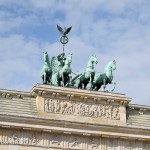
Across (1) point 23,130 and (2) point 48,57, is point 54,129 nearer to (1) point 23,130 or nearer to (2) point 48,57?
(1) point 23,130

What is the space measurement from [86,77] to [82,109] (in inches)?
74.5

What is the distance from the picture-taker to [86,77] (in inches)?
1191

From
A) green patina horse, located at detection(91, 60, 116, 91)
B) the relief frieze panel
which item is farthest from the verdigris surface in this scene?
the relief frieze panel

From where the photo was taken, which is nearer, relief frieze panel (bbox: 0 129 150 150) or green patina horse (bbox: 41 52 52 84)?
relief frieze panel (bbox: 0 129 150 150)

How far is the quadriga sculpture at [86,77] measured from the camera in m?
30.2

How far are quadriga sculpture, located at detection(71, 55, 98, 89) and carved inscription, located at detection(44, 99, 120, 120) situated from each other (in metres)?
1.44

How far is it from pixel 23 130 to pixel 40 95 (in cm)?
199

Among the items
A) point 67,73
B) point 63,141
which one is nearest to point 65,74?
point 67,73

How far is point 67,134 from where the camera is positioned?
28312 millimetres

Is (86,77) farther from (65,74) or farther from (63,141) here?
(63,141)

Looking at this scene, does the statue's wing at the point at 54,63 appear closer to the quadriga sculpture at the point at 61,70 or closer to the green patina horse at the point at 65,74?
the quadriga sculpture at the point at 61,70

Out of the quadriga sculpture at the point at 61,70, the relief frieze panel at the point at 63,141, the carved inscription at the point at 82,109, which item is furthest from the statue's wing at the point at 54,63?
the relief frieze panel at the point at 63,141

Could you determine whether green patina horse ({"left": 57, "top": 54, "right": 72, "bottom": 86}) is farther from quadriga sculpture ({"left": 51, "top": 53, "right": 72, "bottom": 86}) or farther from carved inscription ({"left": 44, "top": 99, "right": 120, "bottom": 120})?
carved inscription ({"left": 44, "top": 99, "right": 120, "bottom": 120})

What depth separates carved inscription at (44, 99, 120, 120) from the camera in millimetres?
28688
